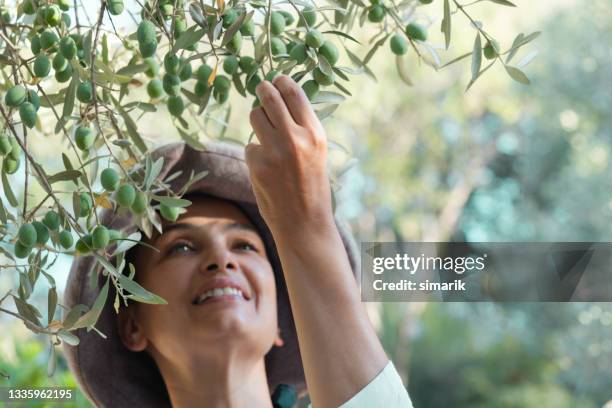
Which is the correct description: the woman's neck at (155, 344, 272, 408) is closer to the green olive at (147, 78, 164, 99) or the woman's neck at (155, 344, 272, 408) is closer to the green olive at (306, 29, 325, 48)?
the green olive at (147, 78, 164, 99)

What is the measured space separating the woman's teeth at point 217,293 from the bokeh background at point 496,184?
14.1 ft

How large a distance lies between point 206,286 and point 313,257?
Answer: 1.36 ft

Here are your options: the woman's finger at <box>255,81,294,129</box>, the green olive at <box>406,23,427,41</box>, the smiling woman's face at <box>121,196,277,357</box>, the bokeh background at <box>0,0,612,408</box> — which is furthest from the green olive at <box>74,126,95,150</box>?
the bokeh background at <box>0,0,612,408</box>

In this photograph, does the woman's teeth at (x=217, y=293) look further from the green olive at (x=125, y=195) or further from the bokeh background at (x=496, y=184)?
the bokeh background at (x=496, y=184)

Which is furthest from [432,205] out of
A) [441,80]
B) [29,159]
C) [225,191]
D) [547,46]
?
[29,159]

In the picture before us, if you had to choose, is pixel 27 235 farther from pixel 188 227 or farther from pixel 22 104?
pixel 188 227

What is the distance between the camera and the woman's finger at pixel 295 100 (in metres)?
0.60

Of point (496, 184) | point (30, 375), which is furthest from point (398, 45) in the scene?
point (496, 184)

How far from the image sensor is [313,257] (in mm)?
633

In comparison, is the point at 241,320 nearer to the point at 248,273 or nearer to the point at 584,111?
the point at 248,273

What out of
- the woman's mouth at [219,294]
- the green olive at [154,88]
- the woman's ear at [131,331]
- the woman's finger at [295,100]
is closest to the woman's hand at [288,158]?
the woman's finger at [295,100]

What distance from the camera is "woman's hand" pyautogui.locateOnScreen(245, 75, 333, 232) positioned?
609 mm

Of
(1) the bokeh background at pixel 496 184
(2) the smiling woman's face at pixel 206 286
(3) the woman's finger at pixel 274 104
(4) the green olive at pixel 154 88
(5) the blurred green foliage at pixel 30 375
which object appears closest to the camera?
(3) the woman's finger at pixel 274 104

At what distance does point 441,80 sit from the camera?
6555 mm
